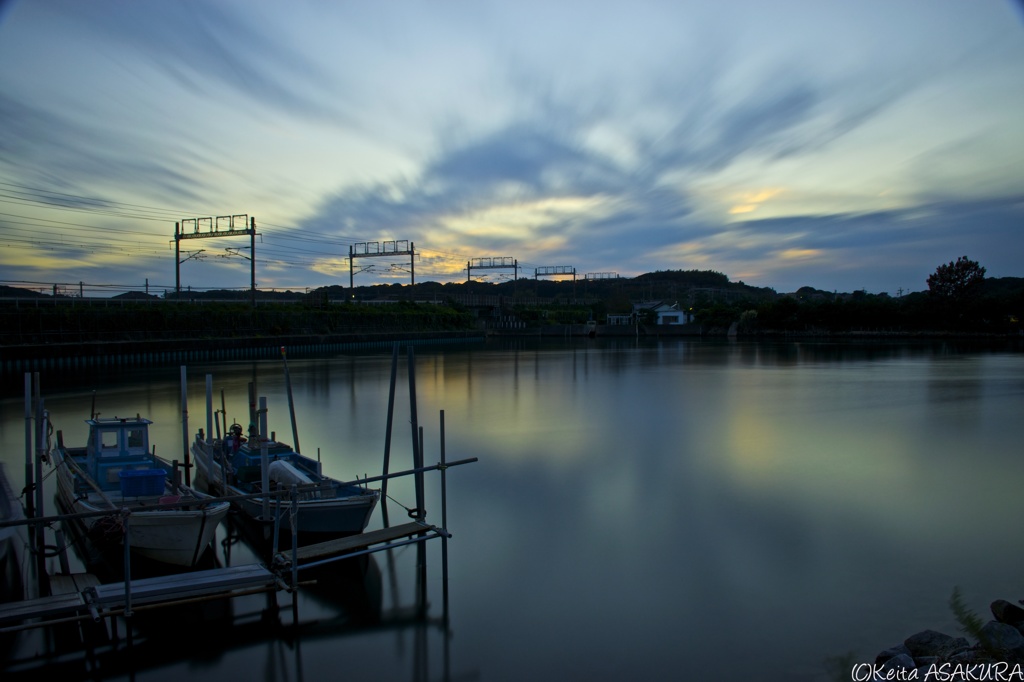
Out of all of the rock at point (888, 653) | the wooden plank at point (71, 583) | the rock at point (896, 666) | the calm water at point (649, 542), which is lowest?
the calm water at point (649, 542)

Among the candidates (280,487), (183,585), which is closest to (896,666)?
(183,585)

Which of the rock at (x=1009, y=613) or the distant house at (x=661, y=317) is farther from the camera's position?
the distant house at (x=661, y=317)

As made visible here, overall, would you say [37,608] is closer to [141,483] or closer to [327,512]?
[141,483]

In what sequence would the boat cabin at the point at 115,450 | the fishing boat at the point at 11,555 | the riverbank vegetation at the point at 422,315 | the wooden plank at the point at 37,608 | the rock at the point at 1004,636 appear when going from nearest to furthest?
the rock at the point at 1004,636, the wooden plank at the point at 37,608, the fishing boat at the point at 11,555, the boat cabin at the point at 115,450, the riverbank vegetation at the point at 422,315

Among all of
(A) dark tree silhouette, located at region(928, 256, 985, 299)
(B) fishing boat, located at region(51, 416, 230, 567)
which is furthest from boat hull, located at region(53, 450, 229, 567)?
(A) dark tree silhouette, located at region(928, 256, 985, 299)

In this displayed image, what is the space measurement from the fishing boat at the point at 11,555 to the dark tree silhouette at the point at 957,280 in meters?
88.1

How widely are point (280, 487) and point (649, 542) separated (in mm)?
5350

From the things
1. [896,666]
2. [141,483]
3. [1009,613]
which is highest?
[141,483]

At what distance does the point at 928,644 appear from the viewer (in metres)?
5.77

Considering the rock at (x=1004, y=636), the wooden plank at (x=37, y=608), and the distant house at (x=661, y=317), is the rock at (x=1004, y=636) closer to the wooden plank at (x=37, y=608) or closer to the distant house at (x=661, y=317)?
the wooden plank at (x=37, y=608)

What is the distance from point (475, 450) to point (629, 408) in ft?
30.9

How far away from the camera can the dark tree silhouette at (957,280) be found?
76.2m

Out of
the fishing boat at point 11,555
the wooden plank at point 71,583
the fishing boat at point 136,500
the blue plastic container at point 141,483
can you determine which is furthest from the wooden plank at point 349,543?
the fishing boat at point 11,555

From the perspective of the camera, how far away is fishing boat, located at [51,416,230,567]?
24.5ft
